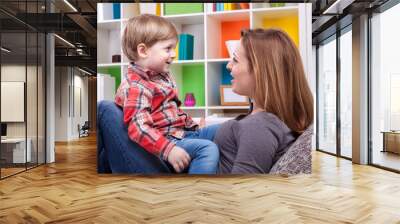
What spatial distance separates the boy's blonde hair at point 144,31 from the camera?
187 inches

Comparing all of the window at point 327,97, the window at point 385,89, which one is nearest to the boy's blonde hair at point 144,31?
the window at point 385,89

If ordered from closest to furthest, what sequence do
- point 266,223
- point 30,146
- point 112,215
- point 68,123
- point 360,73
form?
point 266,223
point 112,215
point 30,146
point 360,73
point 68,123

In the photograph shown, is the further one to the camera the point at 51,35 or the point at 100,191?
the point at 51,35

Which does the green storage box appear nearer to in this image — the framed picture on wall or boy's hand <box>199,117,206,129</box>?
the framed picture on wall

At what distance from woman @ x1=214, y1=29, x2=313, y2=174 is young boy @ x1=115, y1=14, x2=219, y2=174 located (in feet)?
0.73

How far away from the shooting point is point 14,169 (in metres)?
5.90

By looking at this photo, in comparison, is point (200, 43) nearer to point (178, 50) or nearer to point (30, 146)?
point (178, 50)

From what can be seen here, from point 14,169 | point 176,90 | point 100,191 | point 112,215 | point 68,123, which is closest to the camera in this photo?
point 112,215

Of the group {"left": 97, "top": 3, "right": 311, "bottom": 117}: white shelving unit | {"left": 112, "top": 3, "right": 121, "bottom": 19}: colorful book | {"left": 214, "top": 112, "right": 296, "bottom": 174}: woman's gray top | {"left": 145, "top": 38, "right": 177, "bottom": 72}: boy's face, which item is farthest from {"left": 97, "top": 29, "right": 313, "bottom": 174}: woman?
{"left": 112, "top": 3, "right": 121, "bottom": 19}: colorful book

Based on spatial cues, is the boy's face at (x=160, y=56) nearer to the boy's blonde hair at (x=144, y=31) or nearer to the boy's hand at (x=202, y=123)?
the boy's blonde hair at (x=144, y=31)

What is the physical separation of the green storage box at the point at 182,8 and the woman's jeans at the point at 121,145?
1234 millimetres

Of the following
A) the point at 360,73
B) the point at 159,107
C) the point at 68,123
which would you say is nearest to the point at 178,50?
the point at 159,107

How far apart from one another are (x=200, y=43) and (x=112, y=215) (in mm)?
2451

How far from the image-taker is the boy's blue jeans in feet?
15.2
